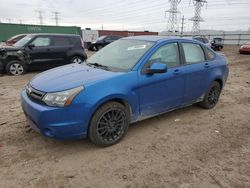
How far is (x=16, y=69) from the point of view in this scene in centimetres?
927

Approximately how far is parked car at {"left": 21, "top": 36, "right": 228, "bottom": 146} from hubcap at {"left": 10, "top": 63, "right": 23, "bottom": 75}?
19.8ft

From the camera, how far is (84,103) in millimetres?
3104

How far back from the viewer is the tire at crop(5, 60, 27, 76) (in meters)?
9.16

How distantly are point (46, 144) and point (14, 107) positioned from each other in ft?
7.24

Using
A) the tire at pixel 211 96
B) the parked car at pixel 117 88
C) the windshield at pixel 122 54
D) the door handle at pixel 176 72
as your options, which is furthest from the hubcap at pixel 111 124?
the tire at pixel 211 96

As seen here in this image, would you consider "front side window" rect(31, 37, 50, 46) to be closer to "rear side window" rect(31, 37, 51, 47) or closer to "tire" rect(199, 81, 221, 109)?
"rear side window" rect(31, 37, 51, 47)

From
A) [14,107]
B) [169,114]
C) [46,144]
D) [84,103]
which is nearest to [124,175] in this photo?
[84,103]

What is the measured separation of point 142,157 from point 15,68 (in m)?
7.79

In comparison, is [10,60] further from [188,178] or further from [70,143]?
[188,178]

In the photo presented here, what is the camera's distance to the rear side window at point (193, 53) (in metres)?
4.57

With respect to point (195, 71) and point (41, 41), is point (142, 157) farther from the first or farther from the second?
point (41, 41)

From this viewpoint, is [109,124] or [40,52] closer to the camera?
[109,124]

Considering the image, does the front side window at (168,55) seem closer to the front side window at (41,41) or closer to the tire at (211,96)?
the tire at (211,96)

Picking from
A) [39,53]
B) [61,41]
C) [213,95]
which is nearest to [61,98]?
[213,95]
